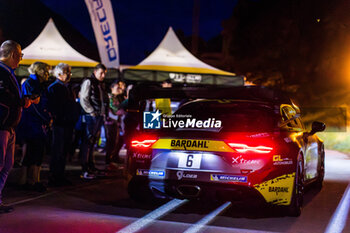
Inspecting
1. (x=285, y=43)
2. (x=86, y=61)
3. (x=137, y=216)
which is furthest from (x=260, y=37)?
(x=137, y=216)

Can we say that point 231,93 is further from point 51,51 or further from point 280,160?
point 51,51

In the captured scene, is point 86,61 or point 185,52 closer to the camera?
point 86,61

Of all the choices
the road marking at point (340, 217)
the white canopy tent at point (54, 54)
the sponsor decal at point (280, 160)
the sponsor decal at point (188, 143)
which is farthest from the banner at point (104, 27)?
the sponsor decal at point (280, 160)

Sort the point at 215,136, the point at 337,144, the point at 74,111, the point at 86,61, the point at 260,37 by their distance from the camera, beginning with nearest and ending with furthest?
the point at 215,136 → the point at 74,111 → the point at 337,144 → the point at 86,61 → the point at 260,37

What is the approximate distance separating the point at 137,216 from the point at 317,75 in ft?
83.9

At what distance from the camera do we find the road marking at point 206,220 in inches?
210

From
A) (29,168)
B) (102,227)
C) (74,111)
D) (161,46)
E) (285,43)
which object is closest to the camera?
(102,227)

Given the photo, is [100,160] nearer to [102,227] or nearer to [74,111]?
[74,111]

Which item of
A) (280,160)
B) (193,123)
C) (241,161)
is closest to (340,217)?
(280,160)

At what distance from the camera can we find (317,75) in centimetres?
2981

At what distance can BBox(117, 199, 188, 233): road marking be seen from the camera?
533 cm

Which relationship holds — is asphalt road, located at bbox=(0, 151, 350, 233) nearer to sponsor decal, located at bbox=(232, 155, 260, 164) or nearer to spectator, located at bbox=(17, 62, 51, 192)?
spectator, located at bbox=(17, 62, 51, 192)

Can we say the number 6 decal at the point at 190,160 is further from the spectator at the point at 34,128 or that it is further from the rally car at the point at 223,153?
the spectator at the point at 34,128

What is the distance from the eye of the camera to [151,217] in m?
5.91
